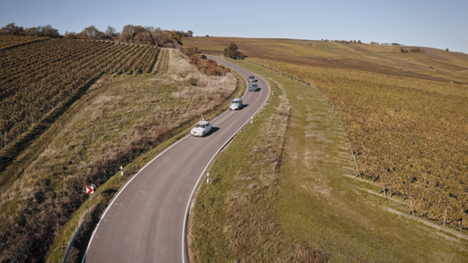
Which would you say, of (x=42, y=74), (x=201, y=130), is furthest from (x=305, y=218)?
(x=42, y=74)

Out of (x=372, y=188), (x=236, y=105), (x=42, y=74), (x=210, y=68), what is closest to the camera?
(x=372, y=188)

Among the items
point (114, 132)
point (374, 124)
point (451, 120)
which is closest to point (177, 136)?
point (114, 132)

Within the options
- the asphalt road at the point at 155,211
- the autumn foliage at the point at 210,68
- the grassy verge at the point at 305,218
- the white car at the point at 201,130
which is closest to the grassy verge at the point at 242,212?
the grassy verge at the point at 305,218

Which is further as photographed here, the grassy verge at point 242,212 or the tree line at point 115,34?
the tree line at point 115,34

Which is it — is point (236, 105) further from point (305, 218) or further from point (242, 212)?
point (305, 218)

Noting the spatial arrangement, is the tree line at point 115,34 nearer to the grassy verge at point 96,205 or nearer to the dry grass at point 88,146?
the dry grass at point 88,146
